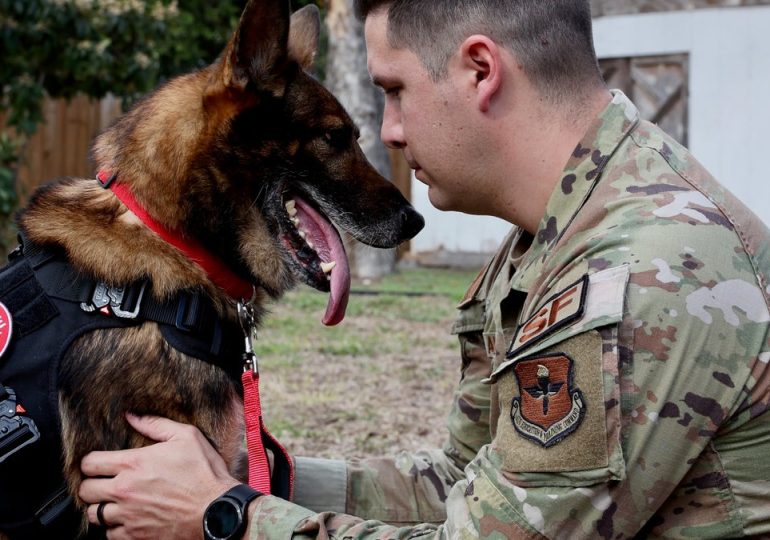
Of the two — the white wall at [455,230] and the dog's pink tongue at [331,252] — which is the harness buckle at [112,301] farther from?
the white wall at [455,230]

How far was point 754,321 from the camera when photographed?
163 centimetres

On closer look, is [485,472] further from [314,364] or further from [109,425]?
[314,364]

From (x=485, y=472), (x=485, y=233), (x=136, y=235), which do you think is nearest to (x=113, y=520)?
(x=136, y=235)

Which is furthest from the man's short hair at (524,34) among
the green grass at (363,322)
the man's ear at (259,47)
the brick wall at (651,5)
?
the brick wall at (651,5)

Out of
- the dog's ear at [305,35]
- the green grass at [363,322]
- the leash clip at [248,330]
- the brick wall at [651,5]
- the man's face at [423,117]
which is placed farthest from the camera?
the brick wall at [651,5]

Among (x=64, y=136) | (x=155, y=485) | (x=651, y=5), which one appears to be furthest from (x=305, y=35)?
(x=64, y=136)

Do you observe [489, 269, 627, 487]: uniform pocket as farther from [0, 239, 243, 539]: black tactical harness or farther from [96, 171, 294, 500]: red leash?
[0, 239, 243, 539]: black tactical harness

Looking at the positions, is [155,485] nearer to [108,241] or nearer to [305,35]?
[108,241]

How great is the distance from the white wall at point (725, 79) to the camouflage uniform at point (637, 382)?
1034 cm

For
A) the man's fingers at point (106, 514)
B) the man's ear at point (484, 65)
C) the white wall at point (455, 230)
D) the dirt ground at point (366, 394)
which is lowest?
the white wall at point (455, 230)

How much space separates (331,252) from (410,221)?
0.33 metres

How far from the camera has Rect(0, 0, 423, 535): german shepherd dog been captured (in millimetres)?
2072

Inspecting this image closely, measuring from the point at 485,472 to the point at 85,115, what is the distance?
1237 cm

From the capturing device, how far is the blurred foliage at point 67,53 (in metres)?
8.31
